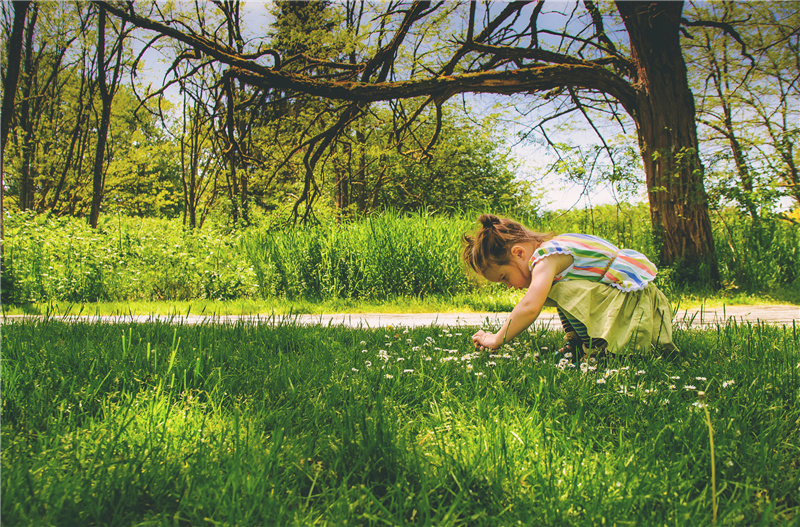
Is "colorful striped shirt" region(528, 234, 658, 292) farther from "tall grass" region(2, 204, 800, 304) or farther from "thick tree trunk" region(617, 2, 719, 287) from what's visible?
"thick tree trunk" region(617, 2, 719, 287)

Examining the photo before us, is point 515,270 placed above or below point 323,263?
above

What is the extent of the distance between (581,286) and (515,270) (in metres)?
0.43

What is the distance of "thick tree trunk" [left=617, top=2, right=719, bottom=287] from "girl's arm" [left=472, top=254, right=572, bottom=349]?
18.2ft


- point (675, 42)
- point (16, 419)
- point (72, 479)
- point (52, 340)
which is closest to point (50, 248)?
point (52, 340)

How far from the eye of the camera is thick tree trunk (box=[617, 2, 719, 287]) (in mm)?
7191

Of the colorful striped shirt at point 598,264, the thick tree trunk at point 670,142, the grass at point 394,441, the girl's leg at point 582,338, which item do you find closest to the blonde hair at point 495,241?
the colorful striped shirt at point 598,264

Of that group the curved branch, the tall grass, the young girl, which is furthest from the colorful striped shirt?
the curved branch

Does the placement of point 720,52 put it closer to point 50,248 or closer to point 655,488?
point 655,488

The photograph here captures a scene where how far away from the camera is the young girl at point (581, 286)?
273 cm

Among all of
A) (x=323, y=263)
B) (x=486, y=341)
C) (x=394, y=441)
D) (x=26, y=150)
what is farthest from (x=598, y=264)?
(x=26, y=150)

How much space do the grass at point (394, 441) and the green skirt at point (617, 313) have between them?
24cm

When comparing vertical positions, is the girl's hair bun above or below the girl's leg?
above

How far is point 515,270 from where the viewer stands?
3.02 m

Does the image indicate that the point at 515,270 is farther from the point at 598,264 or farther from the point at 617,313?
the point at 617,313
